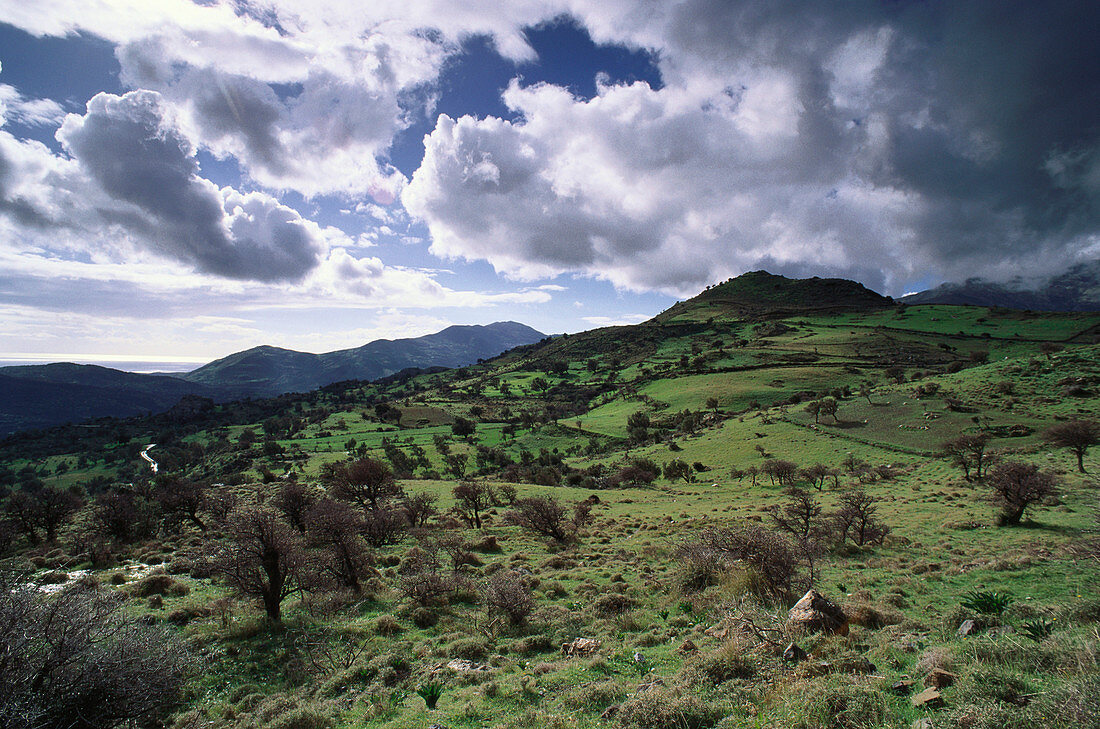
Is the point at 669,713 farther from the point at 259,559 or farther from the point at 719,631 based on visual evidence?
the point at 259,559

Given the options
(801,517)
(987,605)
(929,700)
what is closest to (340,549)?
(929,700)

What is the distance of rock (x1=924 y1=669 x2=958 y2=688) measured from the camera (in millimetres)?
7383

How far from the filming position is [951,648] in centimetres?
873

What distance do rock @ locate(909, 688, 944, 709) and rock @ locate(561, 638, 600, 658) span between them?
8.13m

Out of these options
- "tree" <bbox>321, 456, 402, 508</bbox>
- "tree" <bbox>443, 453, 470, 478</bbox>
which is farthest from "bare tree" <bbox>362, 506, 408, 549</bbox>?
"tree" <bbox>443, 453, 470, 478</bbox>

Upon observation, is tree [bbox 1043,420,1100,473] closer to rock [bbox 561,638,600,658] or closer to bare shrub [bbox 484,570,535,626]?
rock [bbox 561,638,600,658]

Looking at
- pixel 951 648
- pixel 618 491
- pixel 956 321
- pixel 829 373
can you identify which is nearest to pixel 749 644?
pixel 951 648

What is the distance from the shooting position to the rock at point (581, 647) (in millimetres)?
12716

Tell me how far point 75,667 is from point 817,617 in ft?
60.4

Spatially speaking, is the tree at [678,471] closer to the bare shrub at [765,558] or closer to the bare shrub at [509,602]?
the bare shrub at [765,558]

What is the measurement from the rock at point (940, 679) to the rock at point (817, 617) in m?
3.02

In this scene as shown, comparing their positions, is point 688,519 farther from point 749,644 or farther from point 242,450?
point 242,450

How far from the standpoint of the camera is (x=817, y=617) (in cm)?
1077

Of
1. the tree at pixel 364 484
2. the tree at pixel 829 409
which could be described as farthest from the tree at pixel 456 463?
the tree at pixel 829 409
